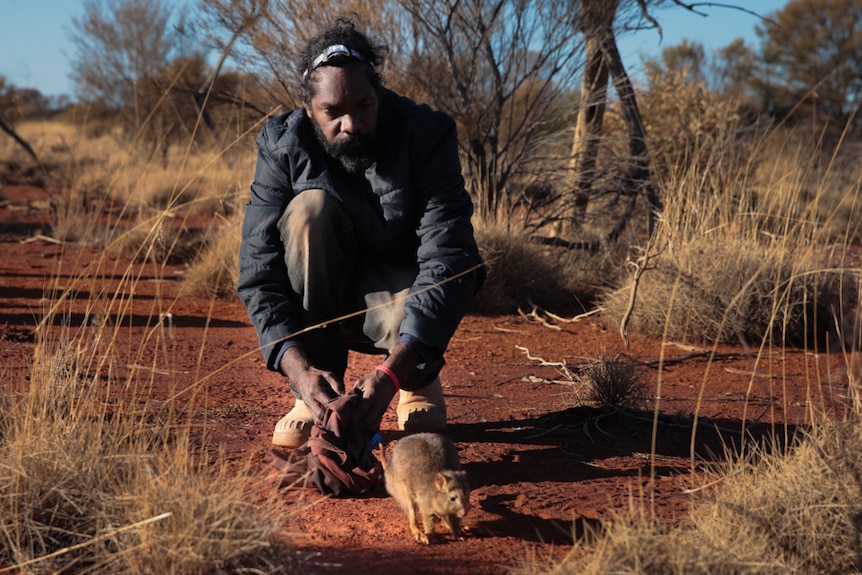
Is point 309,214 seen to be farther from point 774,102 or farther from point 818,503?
point 774,102

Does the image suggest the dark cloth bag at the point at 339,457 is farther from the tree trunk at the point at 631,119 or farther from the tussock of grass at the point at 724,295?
the tree trunk at the point at 631,119

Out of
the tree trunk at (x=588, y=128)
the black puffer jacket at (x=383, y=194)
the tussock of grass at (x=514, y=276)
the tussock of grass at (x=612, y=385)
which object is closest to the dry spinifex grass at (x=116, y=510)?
the black puffer jacket at (x=383, y=194)

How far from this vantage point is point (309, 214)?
10.4 ft

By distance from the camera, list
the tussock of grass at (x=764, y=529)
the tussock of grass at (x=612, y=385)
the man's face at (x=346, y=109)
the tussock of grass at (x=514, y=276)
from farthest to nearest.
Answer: the tussock of grass at (x=514, y=276) < the tussock of grass at (x=612, y=385) < the man's face at (x=346, y=109) < the tussock of grass at (x=764, y=529)

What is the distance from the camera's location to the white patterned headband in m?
3.12

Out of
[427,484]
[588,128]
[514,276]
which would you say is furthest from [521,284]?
[427,484]

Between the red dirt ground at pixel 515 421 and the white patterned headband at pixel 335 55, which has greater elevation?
the white patterned headband at pixel 335 55

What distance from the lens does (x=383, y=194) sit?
3281 mm

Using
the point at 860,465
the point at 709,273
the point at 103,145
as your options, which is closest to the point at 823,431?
the point at 860,465

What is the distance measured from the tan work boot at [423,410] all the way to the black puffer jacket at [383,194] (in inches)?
19.2

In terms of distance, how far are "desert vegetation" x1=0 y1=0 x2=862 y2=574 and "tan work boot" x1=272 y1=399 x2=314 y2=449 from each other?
26 centimetres

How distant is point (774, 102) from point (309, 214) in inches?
878

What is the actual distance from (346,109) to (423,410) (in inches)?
45.2

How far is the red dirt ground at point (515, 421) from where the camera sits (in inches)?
97.6
